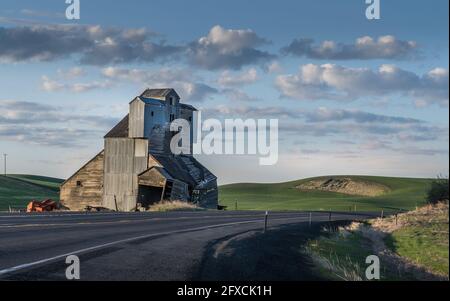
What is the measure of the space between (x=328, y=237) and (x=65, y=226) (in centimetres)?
1090

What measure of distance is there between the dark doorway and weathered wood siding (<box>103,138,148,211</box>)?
0.55 meters

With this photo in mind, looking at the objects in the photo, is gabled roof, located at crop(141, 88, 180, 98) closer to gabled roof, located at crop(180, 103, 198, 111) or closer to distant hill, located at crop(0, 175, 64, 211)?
gabled roof, located at crop(180, 103, 198, 111)

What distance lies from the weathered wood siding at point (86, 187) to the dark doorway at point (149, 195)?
4652 millimetres

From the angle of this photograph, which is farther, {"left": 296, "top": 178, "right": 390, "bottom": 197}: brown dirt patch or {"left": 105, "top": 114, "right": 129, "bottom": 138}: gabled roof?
{"left": 296, "top": 178, "right": 390, "bottom": 197}: brown dirt patch

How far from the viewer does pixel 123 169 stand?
197 feet

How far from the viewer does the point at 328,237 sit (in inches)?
1060

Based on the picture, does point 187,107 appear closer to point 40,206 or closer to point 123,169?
point 123,169

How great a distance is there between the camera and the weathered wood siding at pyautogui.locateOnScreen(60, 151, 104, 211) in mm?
61438

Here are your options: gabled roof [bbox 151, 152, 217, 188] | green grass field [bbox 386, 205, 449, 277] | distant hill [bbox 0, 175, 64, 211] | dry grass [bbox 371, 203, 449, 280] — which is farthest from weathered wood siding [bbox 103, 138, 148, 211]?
green grass field [bbox 386, 205, 449, 277]

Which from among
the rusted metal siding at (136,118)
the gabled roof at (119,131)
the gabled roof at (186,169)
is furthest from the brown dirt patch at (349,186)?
the rusted metal siding at (136,118)

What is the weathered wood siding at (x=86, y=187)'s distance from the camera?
61438 mm

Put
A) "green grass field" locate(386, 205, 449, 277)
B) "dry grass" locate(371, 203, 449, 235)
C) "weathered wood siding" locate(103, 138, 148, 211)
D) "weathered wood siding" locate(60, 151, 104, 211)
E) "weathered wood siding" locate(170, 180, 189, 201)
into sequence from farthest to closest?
"weathered wood siding" locate(60, 151, 104, 211), "weathered wood siding" locate(103, 138, 148, 211), "weathered wood siding" locate(170, 180, 189, 201), "dry grass" locate(371, 203, 449, 235), "green grass field" locate(386, 205, 449, 277)
